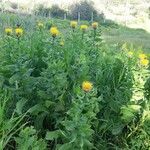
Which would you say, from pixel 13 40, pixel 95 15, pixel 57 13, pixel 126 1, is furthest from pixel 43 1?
pixel 13 40

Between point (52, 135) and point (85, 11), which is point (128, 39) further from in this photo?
point (85, 11)

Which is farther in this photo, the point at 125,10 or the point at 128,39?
the point at 125,10

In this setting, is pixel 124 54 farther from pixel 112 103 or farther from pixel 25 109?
pixel 25 109

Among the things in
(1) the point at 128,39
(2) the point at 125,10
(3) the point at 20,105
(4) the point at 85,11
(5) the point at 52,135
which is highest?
(3) the point at 20,105

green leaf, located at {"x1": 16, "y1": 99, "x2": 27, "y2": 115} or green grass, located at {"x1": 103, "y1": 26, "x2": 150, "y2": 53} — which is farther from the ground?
green leaf, located at {"x1": 16, "y1": 99, "x2": 27, "y2": 115}

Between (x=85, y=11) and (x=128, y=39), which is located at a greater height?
(x=128, y=39)

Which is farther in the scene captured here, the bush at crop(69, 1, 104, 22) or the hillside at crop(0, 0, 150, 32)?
the hillside at crop(0, 0, 150, 32)

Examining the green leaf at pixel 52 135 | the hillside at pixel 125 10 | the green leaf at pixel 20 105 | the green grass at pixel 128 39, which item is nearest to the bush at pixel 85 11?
the hillside at pixel 125 10

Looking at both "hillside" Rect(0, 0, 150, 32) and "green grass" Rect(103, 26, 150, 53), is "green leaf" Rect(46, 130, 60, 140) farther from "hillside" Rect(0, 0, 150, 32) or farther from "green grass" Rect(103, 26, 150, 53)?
"hillside" Rect(0, 0, 150, 32)

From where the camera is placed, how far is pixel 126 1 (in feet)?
152

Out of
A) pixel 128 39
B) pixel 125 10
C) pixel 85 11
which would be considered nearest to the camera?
pixel 128 39

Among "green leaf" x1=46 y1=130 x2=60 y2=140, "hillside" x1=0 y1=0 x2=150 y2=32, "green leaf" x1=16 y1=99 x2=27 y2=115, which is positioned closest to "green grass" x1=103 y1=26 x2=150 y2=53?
"green leaf" x1=16 y1=99 x2=27 y2=115

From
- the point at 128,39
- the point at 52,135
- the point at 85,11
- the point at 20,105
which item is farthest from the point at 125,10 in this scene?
the point at 52,135

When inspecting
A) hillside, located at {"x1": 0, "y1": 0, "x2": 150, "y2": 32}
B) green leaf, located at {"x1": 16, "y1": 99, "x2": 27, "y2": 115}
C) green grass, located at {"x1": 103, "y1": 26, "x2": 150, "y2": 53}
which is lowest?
hillside, located at {"x1": 0, "y1": 0, "x2": 150, "y2": 32}
